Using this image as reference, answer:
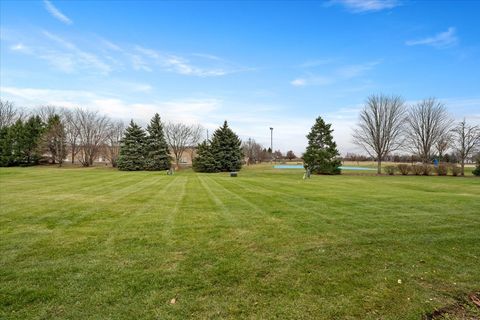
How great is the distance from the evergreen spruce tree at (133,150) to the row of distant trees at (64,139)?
2.71m

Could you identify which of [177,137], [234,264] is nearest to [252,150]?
[177,137]

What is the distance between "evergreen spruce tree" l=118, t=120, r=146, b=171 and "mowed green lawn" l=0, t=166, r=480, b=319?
3490 cm

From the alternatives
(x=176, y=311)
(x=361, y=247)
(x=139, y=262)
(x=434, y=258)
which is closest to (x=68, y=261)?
(x=139, y=262)

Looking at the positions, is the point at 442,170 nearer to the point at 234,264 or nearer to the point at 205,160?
the point at 205,160

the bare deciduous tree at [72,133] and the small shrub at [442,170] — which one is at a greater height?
the bare deciduous tree at [72,133]

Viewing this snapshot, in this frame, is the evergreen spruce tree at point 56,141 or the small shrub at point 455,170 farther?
the evergreen spruce tree at point 56,141

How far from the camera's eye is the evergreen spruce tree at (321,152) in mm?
32969

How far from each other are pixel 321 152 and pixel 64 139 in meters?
42.5

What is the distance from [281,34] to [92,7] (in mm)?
9107

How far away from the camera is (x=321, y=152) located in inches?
1294

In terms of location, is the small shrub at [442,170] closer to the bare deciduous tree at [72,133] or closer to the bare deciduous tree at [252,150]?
the bare deciduous tree at [252,150]

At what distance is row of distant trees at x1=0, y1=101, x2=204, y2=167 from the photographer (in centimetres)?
4509

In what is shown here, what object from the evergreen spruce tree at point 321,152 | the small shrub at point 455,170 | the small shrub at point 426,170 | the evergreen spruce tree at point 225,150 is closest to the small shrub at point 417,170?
the small shrub at point 426,170

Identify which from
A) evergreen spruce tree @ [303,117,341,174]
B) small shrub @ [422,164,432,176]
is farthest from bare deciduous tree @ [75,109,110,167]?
small shrub @ [422,164,432,176]
